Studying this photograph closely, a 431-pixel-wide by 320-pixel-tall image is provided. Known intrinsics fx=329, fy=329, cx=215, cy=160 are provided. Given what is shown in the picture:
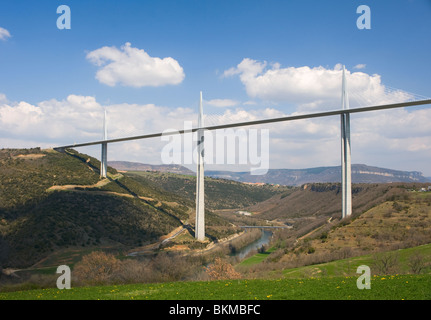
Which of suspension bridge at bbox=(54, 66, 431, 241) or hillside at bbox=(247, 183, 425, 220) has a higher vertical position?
suspension bridge at bbox=(54, 66, 431, 241)

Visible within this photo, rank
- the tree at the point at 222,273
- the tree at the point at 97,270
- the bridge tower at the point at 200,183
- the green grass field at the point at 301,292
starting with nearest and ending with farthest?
1. the green grass field at the point at 301,292
2. the tree at the point at 222,273
3. the tree at the point at 97,270
4. the bridge tower at the point at 200,183

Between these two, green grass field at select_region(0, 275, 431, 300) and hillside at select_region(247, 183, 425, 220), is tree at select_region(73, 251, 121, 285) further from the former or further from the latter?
hillside at select_region(247, 183, 425, 220)

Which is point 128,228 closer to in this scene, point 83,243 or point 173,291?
point 83,243

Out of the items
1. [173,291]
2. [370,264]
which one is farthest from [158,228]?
[173,291]

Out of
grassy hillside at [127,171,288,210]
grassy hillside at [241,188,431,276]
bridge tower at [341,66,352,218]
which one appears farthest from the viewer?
grassy hillside at [127,171,288,210]

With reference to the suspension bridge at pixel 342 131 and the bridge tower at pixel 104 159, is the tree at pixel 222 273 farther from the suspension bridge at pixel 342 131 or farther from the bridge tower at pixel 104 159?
the bridge tower at pixel 104 159

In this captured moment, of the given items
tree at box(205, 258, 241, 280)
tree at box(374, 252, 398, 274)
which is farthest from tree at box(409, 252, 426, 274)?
tree at box(205, 258, 241, 280)

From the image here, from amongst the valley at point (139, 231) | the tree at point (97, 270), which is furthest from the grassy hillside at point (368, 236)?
the tree at point (97, 270)

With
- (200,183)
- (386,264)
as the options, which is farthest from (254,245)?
(386,264)

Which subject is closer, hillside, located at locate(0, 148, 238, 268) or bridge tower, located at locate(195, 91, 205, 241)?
hillside, located at locate(0, 148, 238, 268)
